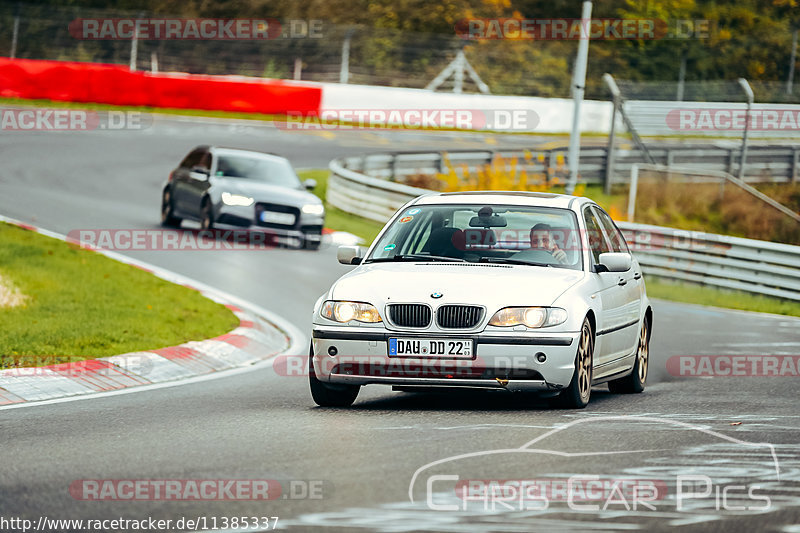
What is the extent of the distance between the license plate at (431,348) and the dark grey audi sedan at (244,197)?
13544mm

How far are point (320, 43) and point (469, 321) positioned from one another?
144 ft

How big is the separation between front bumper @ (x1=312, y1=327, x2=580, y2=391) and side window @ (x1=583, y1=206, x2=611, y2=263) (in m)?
1.52

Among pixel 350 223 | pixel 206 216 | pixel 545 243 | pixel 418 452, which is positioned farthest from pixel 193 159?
pixel 418 452

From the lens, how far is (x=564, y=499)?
5.98 meters

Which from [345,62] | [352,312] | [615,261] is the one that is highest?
[345,62]

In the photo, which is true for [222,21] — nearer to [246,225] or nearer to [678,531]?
[246,225]

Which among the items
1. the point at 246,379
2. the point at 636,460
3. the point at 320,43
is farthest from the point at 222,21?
the point at 636,460

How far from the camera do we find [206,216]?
72.5ft

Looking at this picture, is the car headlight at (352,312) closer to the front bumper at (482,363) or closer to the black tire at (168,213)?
the front bumper at (482,363)

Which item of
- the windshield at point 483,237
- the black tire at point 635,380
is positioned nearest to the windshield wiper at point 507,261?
the windshield at point 483,237

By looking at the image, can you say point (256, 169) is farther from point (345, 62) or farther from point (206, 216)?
point (345, 62)

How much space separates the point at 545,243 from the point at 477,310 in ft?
4.27

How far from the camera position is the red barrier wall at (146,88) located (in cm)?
4162

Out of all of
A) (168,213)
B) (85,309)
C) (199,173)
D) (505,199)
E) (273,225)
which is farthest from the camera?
(168,213)
